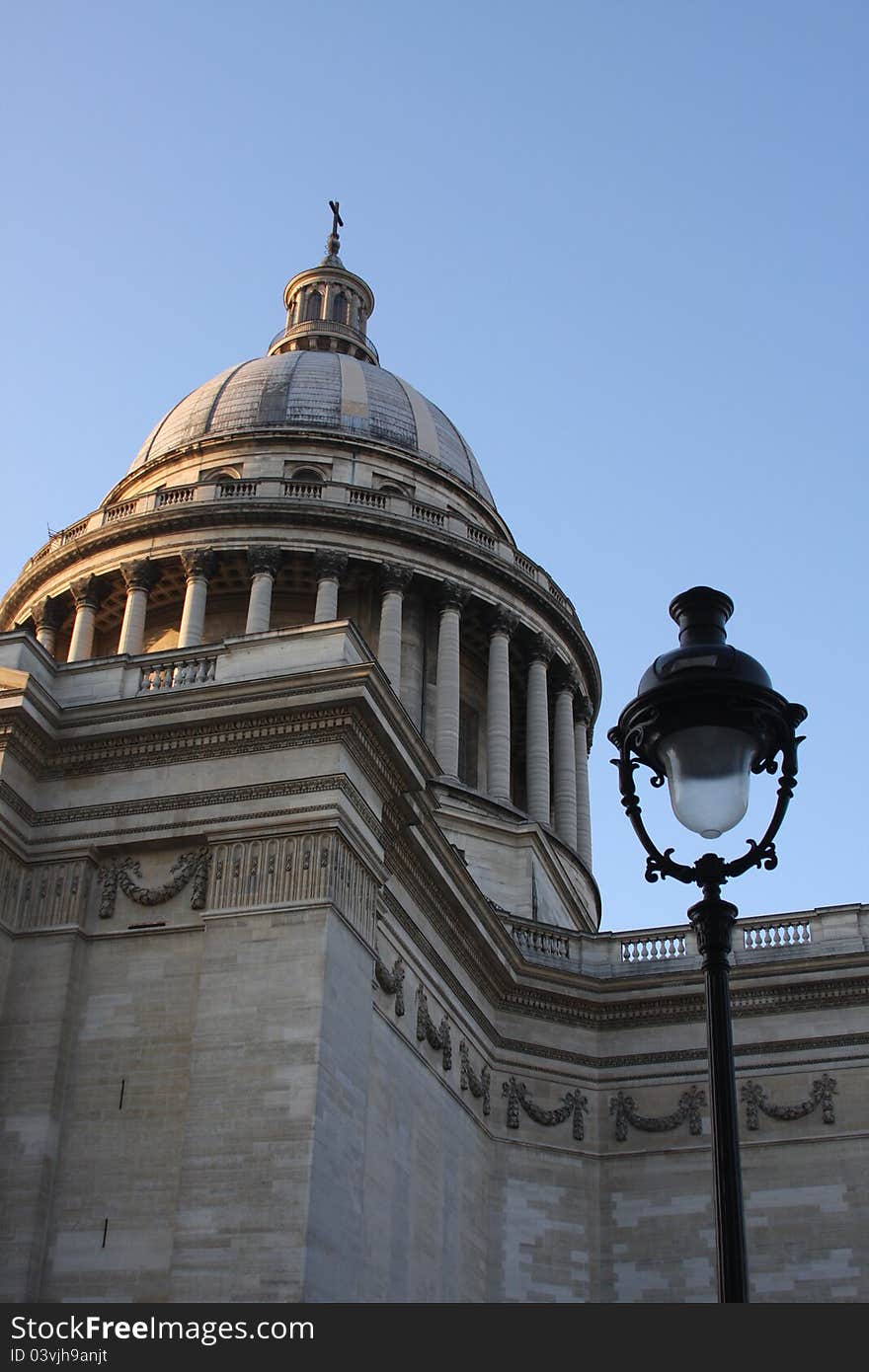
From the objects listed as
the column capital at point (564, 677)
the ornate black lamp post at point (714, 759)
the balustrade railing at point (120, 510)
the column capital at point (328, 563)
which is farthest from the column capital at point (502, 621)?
the ornate black lamp post at point (714, 759)

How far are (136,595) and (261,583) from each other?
362 centimetres

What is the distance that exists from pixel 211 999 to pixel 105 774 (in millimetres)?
4123

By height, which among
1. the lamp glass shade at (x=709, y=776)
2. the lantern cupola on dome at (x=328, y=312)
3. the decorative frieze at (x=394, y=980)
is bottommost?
the lamp glass shade at (x=709, y=776)

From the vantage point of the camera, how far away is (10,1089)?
2012cm

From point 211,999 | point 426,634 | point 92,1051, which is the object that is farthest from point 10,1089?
point 426,634

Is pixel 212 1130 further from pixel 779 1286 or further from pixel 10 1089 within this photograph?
pixel 779 1286

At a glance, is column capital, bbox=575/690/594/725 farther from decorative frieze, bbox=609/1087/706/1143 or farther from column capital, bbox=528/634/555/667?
decorative frieze, bbox=609/1087/706/1143

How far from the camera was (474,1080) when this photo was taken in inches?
1086

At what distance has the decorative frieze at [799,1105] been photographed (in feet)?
94.5

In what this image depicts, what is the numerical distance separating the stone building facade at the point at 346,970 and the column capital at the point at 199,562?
0.45ft

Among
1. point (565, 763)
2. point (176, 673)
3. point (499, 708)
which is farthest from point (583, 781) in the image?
point (176, 673)

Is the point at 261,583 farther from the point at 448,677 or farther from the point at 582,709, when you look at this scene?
the point at 582,709

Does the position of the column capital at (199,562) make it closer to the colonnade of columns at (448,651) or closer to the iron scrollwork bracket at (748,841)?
the colonnade of columns at (448,651)

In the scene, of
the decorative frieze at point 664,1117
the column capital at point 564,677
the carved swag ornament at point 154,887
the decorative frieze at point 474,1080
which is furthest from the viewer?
the column capital at point 564,677
